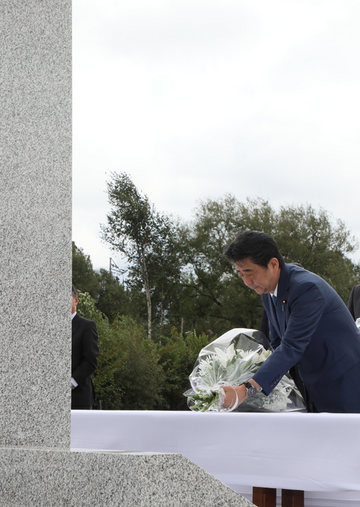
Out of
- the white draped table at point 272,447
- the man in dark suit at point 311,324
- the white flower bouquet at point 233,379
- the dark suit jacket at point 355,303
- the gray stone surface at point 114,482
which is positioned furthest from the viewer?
the dark suit jacket at point 355,303

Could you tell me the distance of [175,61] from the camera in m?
30.3

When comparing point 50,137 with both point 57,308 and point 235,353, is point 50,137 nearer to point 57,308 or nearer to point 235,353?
point 57,308

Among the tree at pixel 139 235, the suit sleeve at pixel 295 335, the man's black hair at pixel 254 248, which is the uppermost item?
the tree at pixel 139 235

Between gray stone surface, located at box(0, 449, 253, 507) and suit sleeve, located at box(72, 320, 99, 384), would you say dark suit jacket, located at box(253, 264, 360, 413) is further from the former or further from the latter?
suit sleeve, located at box(72, 320, 99, 384)

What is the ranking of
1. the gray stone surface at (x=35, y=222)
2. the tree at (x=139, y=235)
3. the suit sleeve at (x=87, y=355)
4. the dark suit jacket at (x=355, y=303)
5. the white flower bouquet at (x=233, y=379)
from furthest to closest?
the tree at (x=139, y=235)
the suit sleeve at (x=87, y=355)
the dark suit jacket at (x=355, y=303)
the white flower bouquet at (x=233, y=379)
the gray stone surface at (x=35, y=222)

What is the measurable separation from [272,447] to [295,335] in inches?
26.3

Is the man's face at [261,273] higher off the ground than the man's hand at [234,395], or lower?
higher

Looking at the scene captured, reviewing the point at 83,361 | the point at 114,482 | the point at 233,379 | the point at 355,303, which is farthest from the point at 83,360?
the point at 114,482

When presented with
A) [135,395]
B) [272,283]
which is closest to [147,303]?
[135,395]

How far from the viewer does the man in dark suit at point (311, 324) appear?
241 cm

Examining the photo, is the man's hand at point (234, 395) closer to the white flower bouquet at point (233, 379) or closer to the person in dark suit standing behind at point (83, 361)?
the white flower bouquet at point (233, 379)

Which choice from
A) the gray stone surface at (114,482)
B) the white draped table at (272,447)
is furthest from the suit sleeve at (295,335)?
the gray stone surface at (114,482)

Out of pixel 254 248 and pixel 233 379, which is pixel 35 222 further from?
pixel 254 248

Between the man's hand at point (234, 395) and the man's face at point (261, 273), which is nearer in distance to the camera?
the man's hand at point (234, 395)
